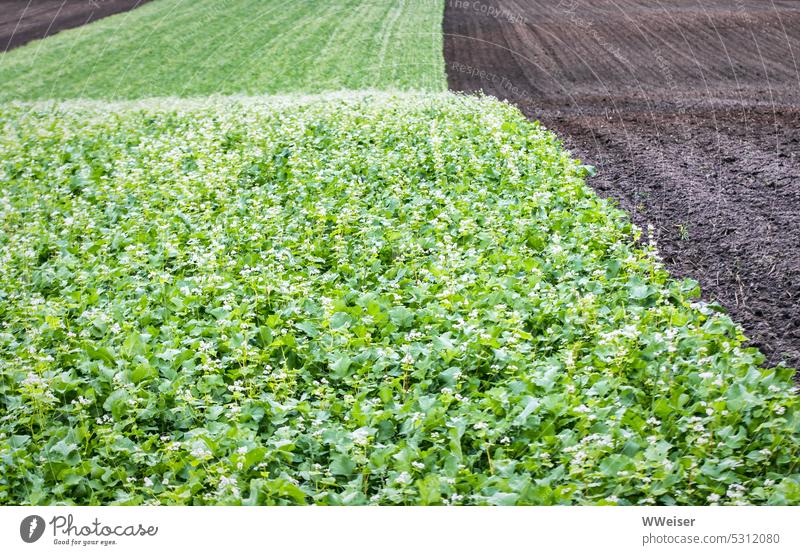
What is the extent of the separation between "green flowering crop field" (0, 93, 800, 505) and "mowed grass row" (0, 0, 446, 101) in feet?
29.2

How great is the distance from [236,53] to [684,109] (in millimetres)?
12134

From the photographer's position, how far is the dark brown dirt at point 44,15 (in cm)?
1725

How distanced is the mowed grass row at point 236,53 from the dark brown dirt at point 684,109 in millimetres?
1230

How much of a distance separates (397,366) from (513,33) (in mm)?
18013

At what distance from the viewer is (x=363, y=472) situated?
13.0ft

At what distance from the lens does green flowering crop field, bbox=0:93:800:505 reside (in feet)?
12.9

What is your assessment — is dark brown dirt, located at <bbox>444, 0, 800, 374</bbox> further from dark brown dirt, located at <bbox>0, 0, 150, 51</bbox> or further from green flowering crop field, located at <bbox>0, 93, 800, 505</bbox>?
dark brown dirt, located at <bbox>0, 0, 150, 51</bbox>

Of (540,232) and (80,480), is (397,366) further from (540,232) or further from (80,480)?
(540,232)
